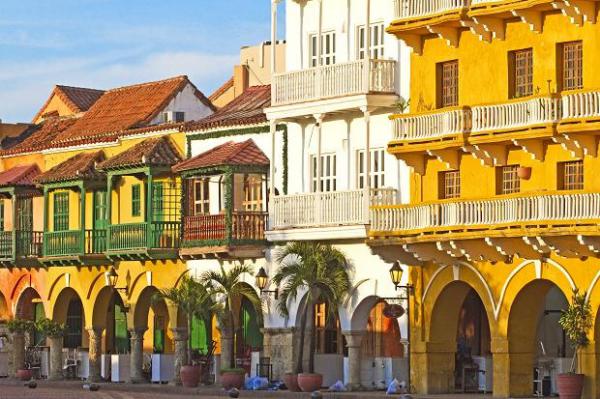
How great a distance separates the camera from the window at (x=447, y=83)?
5497 cm

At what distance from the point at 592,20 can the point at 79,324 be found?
27531 mm

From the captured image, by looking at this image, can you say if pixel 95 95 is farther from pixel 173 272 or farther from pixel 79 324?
pixel 173 272

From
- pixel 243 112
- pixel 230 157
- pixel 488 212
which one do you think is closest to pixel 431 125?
pixel 488 212

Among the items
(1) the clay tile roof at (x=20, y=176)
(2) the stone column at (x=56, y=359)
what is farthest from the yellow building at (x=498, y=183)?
(1) the clay tile roof at (x=20, y=176)

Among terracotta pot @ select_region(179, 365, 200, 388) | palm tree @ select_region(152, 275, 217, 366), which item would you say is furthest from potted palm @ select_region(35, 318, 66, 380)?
terracotta pot @ select_region(179, 365, 200, 388)

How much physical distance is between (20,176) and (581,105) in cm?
2707

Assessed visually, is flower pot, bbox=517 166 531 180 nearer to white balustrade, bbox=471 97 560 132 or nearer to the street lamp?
white balustrade, bbox=471 97 560 132

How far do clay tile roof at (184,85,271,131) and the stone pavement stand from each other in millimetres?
7709

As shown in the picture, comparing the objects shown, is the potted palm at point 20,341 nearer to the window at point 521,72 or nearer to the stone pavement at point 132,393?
the stone pavement at point 132,393

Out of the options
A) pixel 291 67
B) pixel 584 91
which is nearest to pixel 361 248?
pixel 291 67

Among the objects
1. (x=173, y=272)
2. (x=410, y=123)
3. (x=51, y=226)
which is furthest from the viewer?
(x=51, y=226)

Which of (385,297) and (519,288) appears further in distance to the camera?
(385,297)

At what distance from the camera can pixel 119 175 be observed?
219 ft

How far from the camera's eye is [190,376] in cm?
6128
